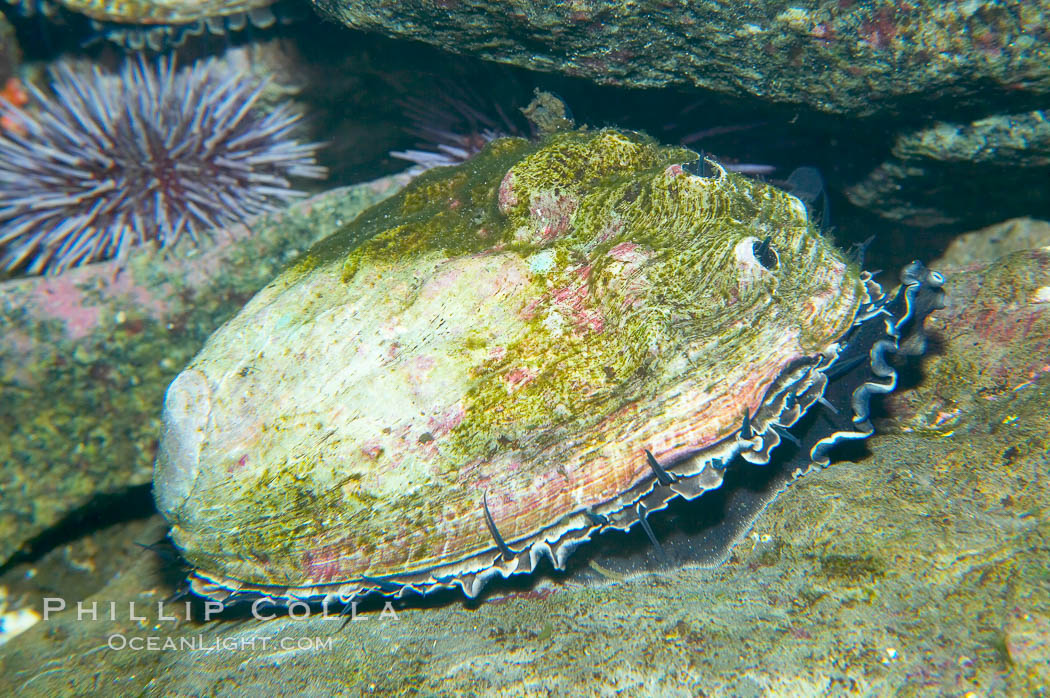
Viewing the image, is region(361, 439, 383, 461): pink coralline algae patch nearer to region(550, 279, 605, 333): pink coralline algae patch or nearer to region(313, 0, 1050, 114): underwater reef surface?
region(550, 279, 605, 333): pink coralline algae patch

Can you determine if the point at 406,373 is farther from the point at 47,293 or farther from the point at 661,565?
the point at 47,293

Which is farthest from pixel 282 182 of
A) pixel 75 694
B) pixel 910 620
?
pixel 910 620

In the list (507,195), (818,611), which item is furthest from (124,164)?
(818,611)

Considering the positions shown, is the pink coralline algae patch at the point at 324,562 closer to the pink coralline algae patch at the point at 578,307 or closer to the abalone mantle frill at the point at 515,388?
the abalone mantle frill at the point at 515,388

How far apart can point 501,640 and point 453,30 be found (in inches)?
118

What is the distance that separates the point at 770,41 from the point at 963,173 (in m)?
1.48

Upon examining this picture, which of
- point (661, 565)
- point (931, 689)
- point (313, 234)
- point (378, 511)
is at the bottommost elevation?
point (661, 565)

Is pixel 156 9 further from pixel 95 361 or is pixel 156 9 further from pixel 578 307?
pixel 578 307

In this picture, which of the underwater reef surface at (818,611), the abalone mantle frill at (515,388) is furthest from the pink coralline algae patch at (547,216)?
the underwater reef surface at (818,611)

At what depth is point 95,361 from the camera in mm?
3480

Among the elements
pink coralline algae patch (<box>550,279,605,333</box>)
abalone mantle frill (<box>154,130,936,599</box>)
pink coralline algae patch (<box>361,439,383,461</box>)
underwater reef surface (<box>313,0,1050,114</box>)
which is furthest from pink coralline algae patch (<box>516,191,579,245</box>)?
pink coralline algae patch (<box>361,439,383,461</box>)

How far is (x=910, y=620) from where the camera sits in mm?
1757

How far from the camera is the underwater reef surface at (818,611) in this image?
66.9 inches

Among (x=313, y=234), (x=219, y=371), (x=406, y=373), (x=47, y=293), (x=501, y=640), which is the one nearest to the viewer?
(x=501, y=640)
